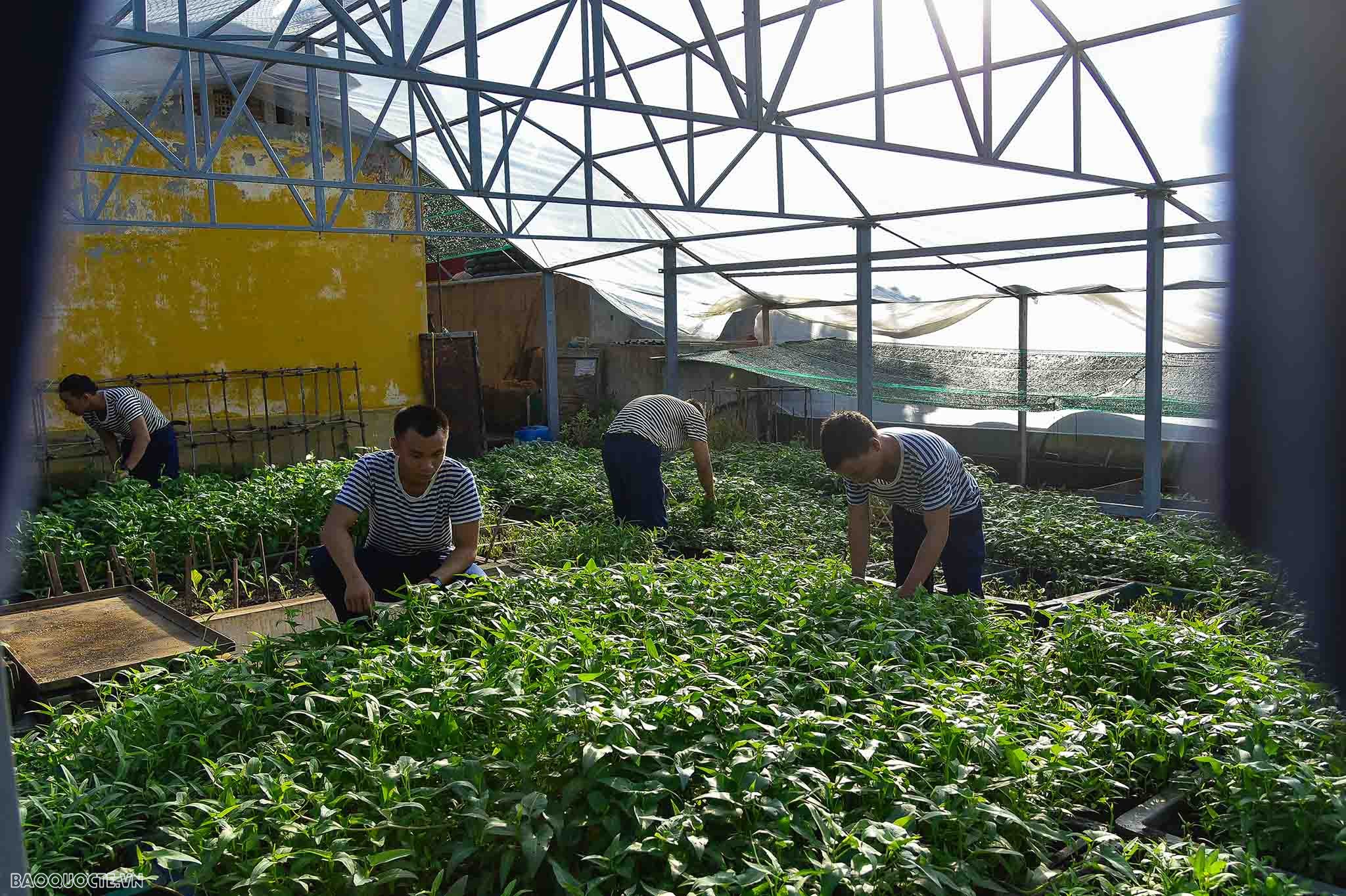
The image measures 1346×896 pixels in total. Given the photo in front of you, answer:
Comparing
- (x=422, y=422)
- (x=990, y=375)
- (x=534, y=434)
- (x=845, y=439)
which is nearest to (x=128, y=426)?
(x=422, y=422)

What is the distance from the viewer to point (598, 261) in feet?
42.7

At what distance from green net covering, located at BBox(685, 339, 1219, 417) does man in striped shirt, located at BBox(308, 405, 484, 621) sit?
6339mm

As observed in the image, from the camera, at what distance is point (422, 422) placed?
455 centimetres

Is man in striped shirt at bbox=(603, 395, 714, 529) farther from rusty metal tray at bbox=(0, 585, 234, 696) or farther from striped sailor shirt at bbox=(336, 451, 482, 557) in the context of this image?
rusty metal tray at bbox=(0, 585, 234, 696)

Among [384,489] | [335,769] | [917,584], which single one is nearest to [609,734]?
[335,769]

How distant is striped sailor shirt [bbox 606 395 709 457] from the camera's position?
22.6 ft

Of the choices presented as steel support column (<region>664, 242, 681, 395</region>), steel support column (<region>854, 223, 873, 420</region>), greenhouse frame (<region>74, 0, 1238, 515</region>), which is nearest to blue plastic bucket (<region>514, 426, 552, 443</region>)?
steel support column (<region>664, 242, 681, 395</region>)

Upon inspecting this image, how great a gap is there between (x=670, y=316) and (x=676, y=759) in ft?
32.6

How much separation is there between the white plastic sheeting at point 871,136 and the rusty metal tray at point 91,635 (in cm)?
320

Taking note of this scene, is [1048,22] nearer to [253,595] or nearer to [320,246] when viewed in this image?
[253,595]

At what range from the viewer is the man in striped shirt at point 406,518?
4.57 m

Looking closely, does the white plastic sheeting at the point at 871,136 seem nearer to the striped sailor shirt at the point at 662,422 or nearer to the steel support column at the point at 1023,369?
the steel support column at the point at 1023,369

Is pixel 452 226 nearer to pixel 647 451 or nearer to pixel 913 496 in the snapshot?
Answer: pixel 647 451

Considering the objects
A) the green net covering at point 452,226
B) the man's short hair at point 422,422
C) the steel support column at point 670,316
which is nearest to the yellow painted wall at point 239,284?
the green net covering at point 452,226
